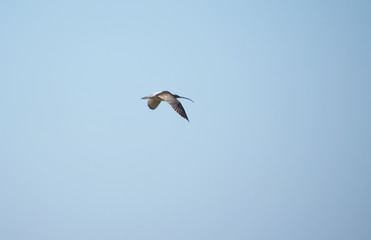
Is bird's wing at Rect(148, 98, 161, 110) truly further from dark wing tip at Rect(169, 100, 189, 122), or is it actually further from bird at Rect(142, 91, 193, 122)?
dark wing tip at Rect(169, 100, 189, 122)

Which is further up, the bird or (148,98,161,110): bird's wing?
(148,98,161,110): bird's wing

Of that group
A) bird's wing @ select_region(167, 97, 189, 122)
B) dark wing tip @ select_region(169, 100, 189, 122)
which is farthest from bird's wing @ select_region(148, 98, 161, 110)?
dark wing tip @ select_region(169, 100, 189, 122)

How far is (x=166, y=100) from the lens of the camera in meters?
48.3

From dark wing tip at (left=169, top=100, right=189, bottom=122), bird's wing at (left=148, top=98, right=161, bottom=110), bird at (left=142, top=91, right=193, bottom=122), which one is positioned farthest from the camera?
bird's wing at (left=148, top=98, right=161, bottom=110)

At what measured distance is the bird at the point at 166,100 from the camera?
45.7m

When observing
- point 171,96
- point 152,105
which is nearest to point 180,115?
point 171,96

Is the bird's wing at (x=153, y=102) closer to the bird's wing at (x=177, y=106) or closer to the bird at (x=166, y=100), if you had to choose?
the bird at (x=166, y=100)

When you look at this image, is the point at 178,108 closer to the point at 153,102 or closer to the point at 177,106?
the point at 177,106

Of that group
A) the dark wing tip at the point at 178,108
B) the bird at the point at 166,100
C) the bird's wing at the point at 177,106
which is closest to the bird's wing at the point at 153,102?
the bird at the point at 166,100

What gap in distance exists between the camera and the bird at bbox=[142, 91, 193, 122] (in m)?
45.7

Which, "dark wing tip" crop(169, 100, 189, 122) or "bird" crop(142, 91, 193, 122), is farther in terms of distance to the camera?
"bird" crop(142, 91, 193, 122)

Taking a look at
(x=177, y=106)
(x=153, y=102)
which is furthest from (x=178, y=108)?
(x=153, y=102)

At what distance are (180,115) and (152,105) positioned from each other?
8.10 meters

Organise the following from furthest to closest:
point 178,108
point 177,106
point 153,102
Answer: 1. point 153,102
2. point 177,106
3. point 178,108
